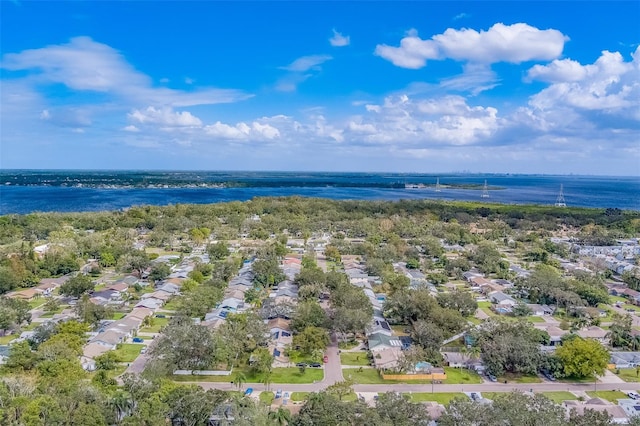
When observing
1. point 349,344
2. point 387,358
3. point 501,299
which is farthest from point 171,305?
point 501,299

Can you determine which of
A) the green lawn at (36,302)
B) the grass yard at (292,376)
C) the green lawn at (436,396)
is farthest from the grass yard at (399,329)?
the green lawn at (36,302)

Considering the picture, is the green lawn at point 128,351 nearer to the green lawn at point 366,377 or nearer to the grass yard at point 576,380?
the green lawn at point 366,377

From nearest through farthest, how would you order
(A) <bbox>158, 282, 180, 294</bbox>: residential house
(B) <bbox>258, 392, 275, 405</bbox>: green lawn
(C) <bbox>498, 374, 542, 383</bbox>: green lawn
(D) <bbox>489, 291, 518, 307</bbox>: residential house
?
(B) <bbox>258, 392, 275, 405</bbox>: green lawn
(C) <bbox>498, 374, 542, 383</bbox>: green lawn
(D) <bbox>489, 291, 518, 307</bbox>: residential house
(A) <bbox>158, 282, 180, 294</bbox>: residential house

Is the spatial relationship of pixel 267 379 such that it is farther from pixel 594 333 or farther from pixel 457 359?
pixel 594 333

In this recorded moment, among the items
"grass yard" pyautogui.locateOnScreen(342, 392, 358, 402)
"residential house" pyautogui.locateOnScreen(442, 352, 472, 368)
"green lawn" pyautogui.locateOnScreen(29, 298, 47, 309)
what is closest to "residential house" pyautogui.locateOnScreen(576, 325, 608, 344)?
"residential house" pyautogui.locateOnScreen(442, 352, 472, 368)

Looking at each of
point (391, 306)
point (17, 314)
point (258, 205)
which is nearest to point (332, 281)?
point (391, 306)

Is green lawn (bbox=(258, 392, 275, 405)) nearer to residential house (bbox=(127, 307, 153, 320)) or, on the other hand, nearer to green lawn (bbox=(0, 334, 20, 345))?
residential house (bbox=(127, 307, 153, 320))
